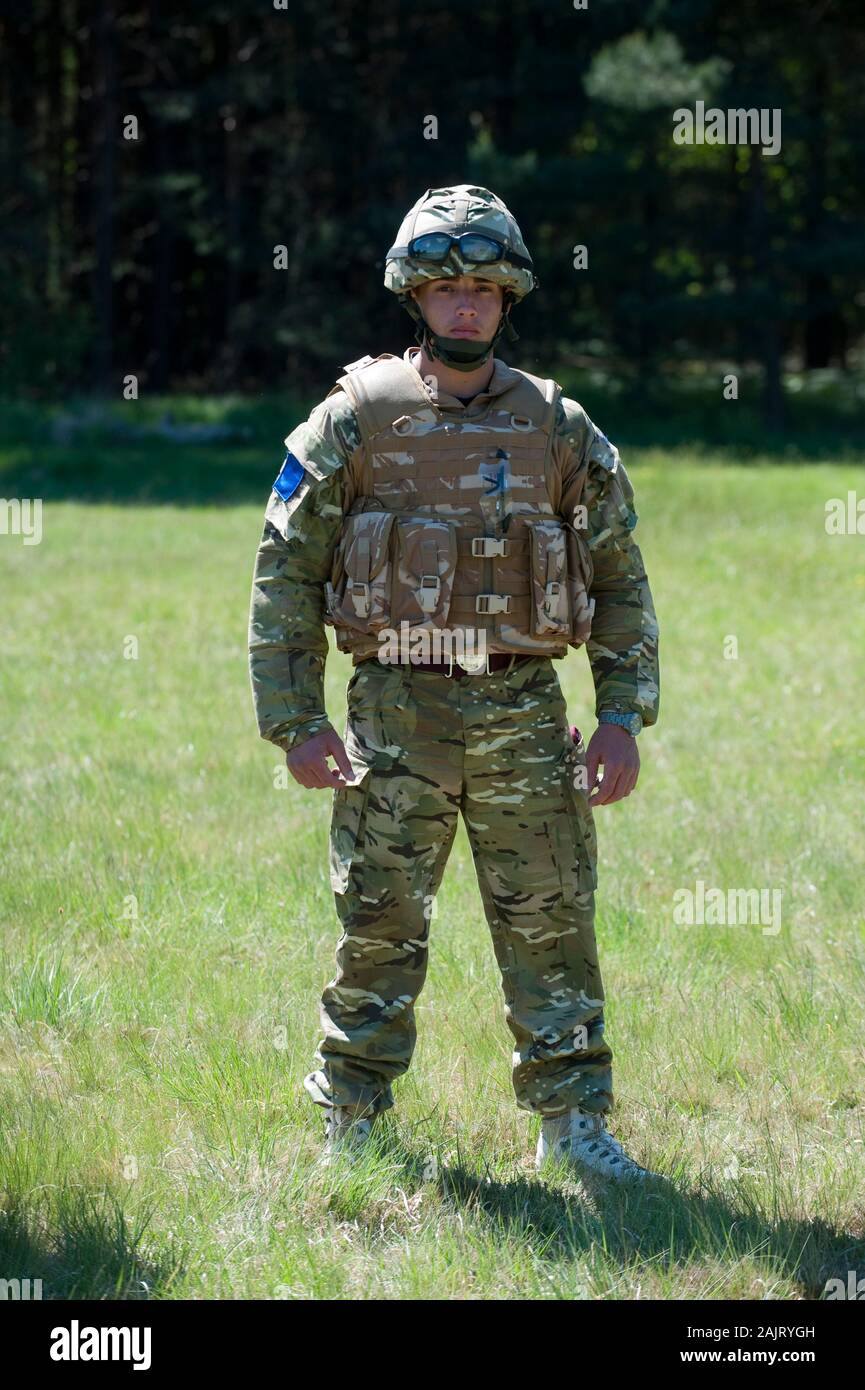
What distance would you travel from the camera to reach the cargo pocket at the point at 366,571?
3.68 m

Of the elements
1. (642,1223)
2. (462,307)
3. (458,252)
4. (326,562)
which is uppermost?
(458,252)

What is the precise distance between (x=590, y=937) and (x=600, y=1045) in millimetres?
278

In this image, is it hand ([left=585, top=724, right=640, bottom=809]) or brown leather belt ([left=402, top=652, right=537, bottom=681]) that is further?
hand ([left=585, top=724, right=640, bottom=809])

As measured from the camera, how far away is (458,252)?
3.67 metres

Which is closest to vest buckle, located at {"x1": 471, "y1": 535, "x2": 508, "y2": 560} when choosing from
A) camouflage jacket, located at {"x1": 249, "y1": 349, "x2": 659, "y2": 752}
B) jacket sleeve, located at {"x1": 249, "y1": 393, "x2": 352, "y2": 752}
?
camouflage jacket, located at {"x1": 249, "y1": 349, "x2": 659, "y2": 752}

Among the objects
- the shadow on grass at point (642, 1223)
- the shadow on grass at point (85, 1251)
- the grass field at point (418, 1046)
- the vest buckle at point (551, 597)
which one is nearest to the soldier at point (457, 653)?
the vest buckle at point (551, 597)

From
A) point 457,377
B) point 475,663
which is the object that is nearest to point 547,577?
point 475,663

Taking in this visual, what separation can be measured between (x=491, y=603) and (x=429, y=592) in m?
0.16

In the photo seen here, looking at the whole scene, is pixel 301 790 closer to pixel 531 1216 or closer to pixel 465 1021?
pixel 465 1021

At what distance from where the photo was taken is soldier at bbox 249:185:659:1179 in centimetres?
374

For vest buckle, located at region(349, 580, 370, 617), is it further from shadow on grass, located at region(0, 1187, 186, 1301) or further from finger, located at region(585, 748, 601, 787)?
shadow on grass, located at region(0, 1187, 186, 1301)

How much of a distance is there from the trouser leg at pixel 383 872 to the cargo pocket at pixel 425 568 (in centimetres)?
21

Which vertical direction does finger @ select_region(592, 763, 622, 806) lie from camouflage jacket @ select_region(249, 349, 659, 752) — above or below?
below

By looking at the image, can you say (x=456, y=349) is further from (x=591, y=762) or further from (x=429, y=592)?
(x=591, y=762)
